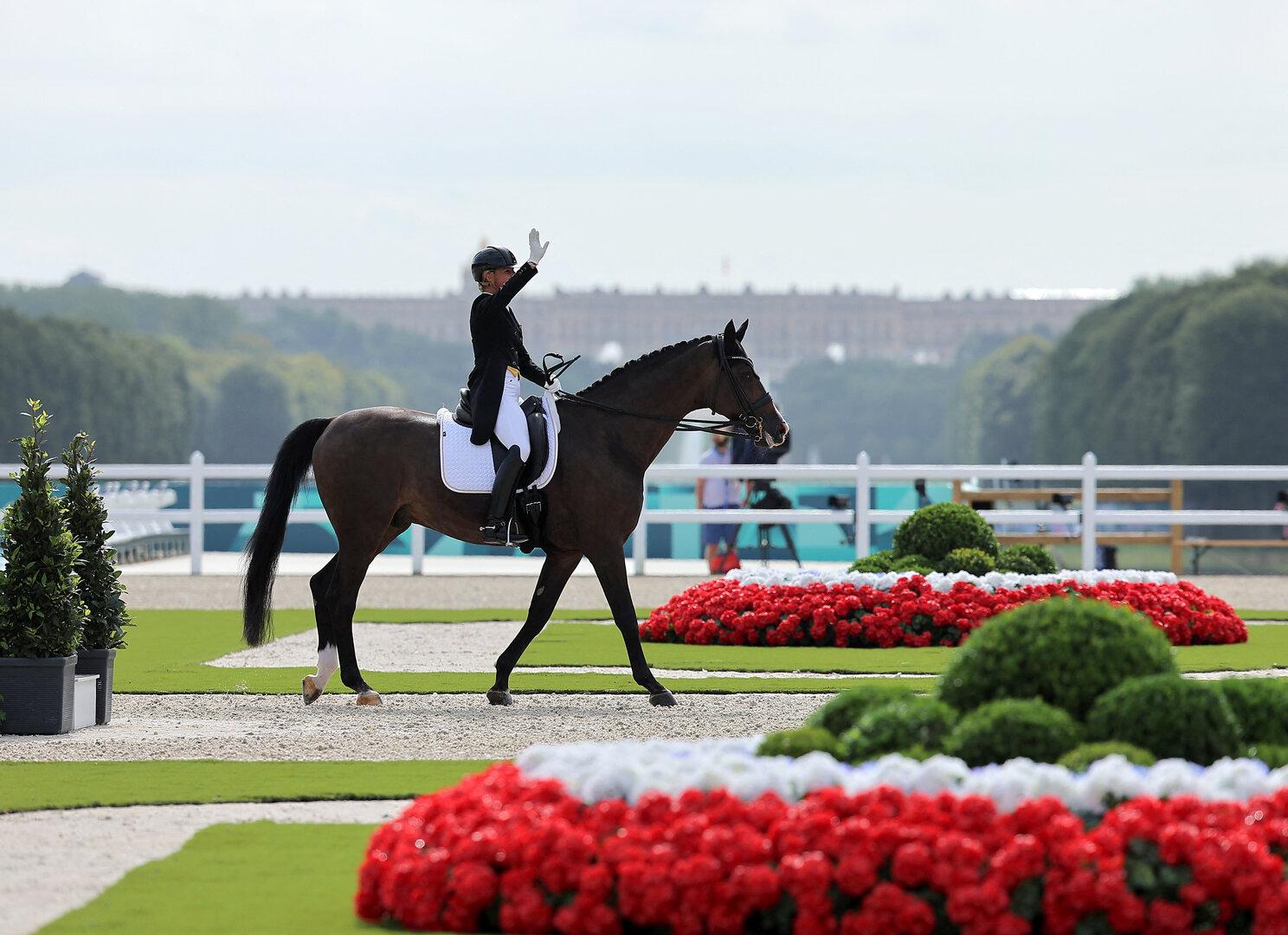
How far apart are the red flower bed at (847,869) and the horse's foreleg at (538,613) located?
17.8ft

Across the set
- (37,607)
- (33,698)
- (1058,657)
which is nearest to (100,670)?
(33,698)

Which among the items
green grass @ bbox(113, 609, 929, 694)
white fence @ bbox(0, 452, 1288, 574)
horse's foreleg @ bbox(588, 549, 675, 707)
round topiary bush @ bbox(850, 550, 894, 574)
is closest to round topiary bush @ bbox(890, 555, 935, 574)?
round topiary bush @ bbox(850, 550, 894, 574)

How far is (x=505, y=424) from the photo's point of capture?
448 inches

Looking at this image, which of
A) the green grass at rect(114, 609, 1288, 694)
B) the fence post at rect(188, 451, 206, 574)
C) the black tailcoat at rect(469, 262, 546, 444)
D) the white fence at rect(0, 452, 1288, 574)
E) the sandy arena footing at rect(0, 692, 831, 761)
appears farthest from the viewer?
the fence post at rect(188, 451, 206, 574)

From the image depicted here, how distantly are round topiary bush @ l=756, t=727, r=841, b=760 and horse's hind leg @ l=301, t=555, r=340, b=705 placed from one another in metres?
5.08

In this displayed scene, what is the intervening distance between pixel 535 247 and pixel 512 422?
34.7 inches

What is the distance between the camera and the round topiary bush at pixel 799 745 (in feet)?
21.3

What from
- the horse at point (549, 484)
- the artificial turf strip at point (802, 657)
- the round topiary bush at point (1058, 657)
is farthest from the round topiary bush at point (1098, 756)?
the artificial turf strip at point (802, 657)

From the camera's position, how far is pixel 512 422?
11.4 meters

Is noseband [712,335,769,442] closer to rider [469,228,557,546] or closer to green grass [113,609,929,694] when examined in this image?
rider [469,228,557,546]

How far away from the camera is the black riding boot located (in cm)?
1127

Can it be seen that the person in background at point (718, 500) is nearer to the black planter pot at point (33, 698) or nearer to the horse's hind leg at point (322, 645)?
the horse's hind leg at point (322, 645)

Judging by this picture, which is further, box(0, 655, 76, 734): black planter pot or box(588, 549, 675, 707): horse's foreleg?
box(588, 549, 675, 707): horse's foreleg

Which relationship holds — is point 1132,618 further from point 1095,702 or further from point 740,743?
point 740,743
